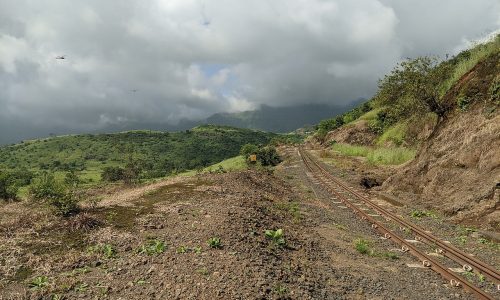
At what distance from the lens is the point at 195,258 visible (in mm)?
11984

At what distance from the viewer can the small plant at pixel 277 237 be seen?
14859 millimetres

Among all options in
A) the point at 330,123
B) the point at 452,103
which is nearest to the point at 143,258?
the point at 452,103

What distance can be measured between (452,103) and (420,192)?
30.2 ft

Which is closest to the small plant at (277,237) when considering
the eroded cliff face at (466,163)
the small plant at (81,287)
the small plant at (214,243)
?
the small plant at (214,243)

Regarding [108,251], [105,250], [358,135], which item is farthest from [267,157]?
[108,251]

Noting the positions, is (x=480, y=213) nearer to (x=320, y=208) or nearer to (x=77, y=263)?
(x=320, y=208)

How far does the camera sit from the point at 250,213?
1828 cm

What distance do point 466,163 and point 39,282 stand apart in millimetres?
22440

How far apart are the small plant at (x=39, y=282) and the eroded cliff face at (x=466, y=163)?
709 inches

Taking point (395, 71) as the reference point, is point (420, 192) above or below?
below

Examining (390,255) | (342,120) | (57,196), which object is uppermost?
(342,120)

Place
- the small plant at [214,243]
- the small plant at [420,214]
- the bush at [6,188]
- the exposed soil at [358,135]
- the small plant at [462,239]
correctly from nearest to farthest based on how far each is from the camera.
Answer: the small plant at [214,243], the small plant at [462,239], the small plant at [420,214], the bush at [6,188], the exposed soil at [358,135]

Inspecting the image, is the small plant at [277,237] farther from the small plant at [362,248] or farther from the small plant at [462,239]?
the small plant at [462,239]

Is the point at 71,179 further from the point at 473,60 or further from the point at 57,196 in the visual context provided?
the point at 473,60
